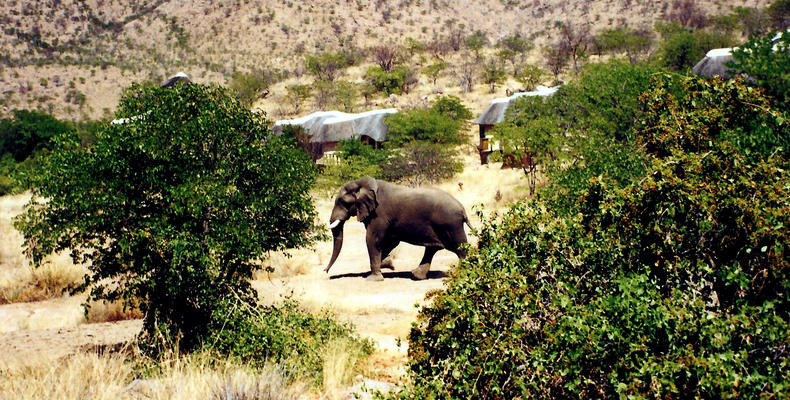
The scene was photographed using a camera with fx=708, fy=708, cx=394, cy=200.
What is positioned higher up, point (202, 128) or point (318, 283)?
point (202, 128)

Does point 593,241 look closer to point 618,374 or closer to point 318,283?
point 618,374

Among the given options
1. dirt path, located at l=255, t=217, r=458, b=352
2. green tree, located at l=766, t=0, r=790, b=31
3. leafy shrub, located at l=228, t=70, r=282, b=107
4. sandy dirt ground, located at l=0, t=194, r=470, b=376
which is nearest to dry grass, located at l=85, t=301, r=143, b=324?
sandy dirt ground, located at l=0, t=194, r=470, b=376

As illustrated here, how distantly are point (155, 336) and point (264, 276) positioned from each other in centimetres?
851

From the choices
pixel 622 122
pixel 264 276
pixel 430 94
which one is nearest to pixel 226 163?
pixel 264 276

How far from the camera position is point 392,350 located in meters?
9.47

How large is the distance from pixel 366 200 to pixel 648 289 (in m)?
11.5

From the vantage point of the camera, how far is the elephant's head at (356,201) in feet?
51.4

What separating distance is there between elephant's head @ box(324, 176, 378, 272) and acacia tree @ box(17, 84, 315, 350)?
6.04 meters

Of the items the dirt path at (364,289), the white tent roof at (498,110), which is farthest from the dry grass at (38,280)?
the white tent roof at (498,110)

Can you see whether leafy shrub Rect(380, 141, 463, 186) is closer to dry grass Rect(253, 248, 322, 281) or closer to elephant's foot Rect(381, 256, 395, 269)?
dry grass Rect(253, 248, 322, 281)

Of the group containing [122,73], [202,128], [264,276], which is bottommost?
[264,276]

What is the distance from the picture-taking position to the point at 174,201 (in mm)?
8484

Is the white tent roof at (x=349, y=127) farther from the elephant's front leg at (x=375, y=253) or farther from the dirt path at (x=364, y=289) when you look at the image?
the elephant's front leg at (x=375, y=253)

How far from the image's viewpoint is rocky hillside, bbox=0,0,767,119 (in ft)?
266
